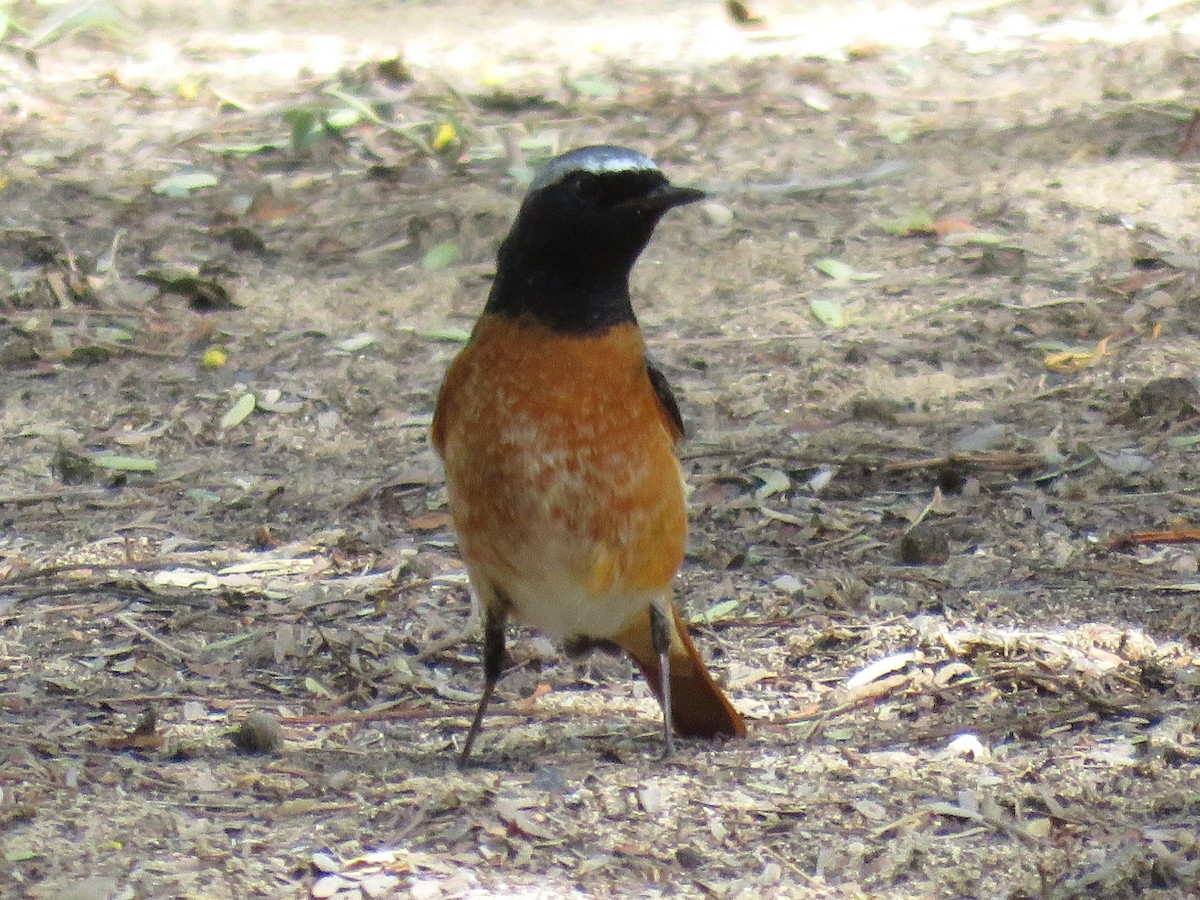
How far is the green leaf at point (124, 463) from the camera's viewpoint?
21.4ft

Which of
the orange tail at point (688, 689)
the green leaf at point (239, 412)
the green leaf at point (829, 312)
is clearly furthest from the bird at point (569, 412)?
the green leaf at point (829, 312)

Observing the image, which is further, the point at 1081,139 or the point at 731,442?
the point at 1081,139

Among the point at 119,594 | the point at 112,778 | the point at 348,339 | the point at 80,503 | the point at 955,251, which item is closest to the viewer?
the point at 112,778

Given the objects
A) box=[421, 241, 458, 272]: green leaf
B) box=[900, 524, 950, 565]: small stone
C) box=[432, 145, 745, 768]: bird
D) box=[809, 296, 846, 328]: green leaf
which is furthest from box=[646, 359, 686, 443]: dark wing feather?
box=[421, 241, 458, 272]: green leaf

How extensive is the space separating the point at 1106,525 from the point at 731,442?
1504mm

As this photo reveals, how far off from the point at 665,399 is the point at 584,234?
1.89 ft

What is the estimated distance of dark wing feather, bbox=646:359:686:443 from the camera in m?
4.69

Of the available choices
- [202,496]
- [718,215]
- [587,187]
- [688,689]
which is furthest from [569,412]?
[718,215]

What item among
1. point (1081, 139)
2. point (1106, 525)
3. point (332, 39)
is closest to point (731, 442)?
point (1106, 525)

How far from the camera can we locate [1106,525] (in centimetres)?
585

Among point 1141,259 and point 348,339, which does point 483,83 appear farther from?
point 1141,259

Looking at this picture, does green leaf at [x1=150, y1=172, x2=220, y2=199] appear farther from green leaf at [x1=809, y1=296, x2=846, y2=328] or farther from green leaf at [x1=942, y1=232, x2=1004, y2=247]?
green leaf at [x1=942, y1=232, x2=1004, y2=247]

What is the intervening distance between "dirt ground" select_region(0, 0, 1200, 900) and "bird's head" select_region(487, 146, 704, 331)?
4.07 feet

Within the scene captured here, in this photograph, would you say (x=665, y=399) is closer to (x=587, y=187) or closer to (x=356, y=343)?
(x=587, y=187)
